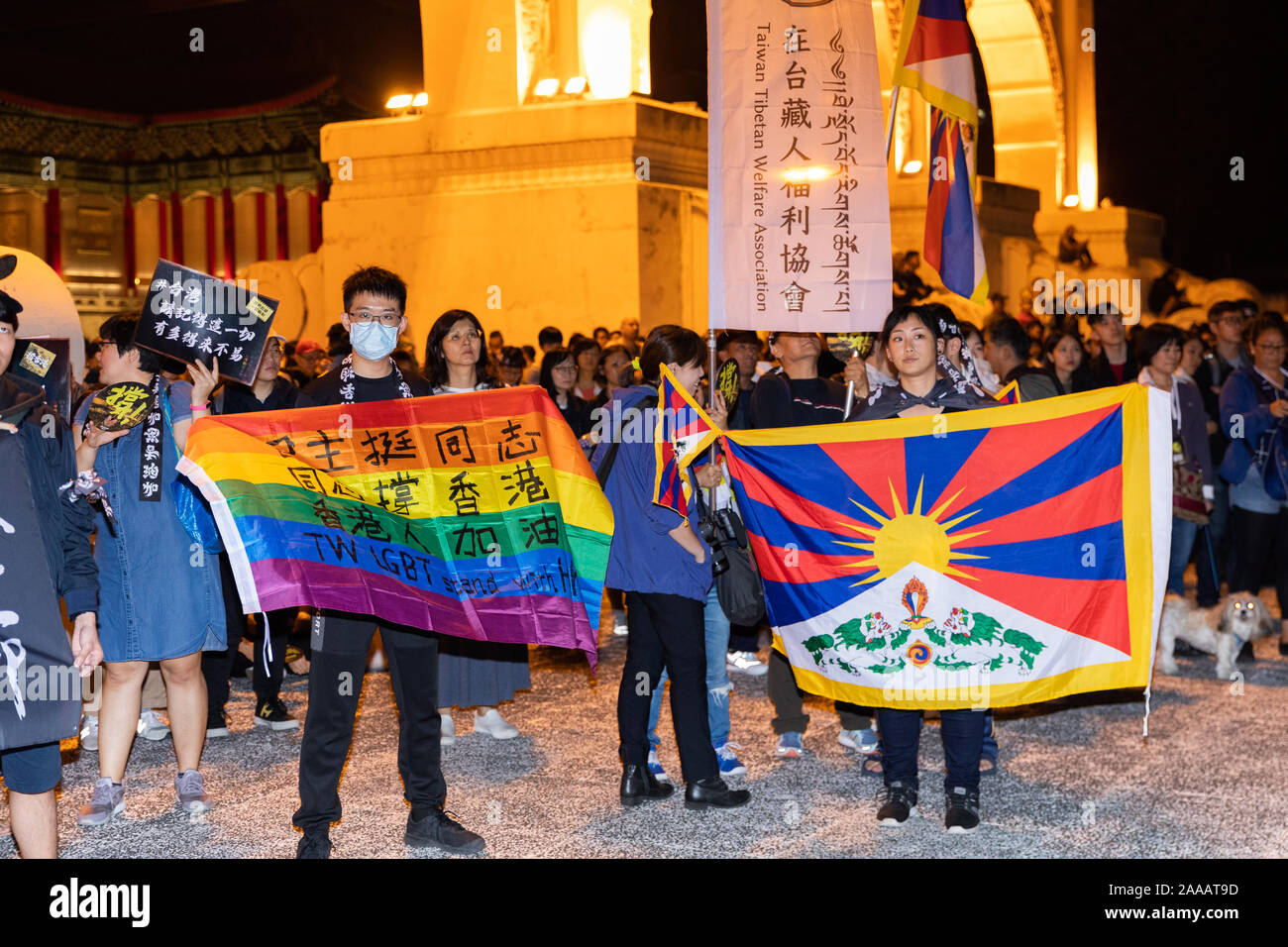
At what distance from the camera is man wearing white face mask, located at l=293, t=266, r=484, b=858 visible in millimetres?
4410

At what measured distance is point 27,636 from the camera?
11.6ft

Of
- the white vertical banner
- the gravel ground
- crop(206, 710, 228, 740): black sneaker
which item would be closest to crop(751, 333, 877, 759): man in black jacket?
the gravel ground

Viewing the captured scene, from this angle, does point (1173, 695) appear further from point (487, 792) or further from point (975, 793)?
point (487, 792)

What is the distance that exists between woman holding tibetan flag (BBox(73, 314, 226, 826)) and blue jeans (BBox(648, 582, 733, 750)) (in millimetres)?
1806

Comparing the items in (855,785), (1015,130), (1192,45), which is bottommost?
(855,785)

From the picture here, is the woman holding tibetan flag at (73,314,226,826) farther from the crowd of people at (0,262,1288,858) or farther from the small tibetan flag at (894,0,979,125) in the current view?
the small tibetan flag at (894,0,979,125)

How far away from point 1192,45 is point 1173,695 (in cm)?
2646

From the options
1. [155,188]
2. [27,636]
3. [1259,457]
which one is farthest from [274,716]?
[155,188]

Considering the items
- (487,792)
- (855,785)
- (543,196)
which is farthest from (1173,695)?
(543,196)

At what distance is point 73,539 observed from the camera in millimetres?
3844

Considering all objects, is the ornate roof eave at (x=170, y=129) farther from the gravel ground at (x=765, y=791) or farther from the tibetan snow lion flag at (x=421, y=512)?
the tibetan snow lion flag at (x=421, y=512)

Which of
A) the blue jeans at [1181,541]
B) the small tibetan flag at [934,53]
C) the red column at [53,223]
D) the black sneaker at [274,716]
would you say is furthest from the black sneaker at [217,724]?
the red column at [53,223]

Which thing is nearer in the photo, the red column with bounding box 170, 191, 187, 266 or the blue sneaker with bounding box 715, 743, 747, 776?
the blue sneaker with bounding box 715, 743, 747, 776

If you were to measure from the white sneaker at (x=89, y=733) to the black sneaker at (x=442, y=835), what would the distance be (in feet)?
7.31
